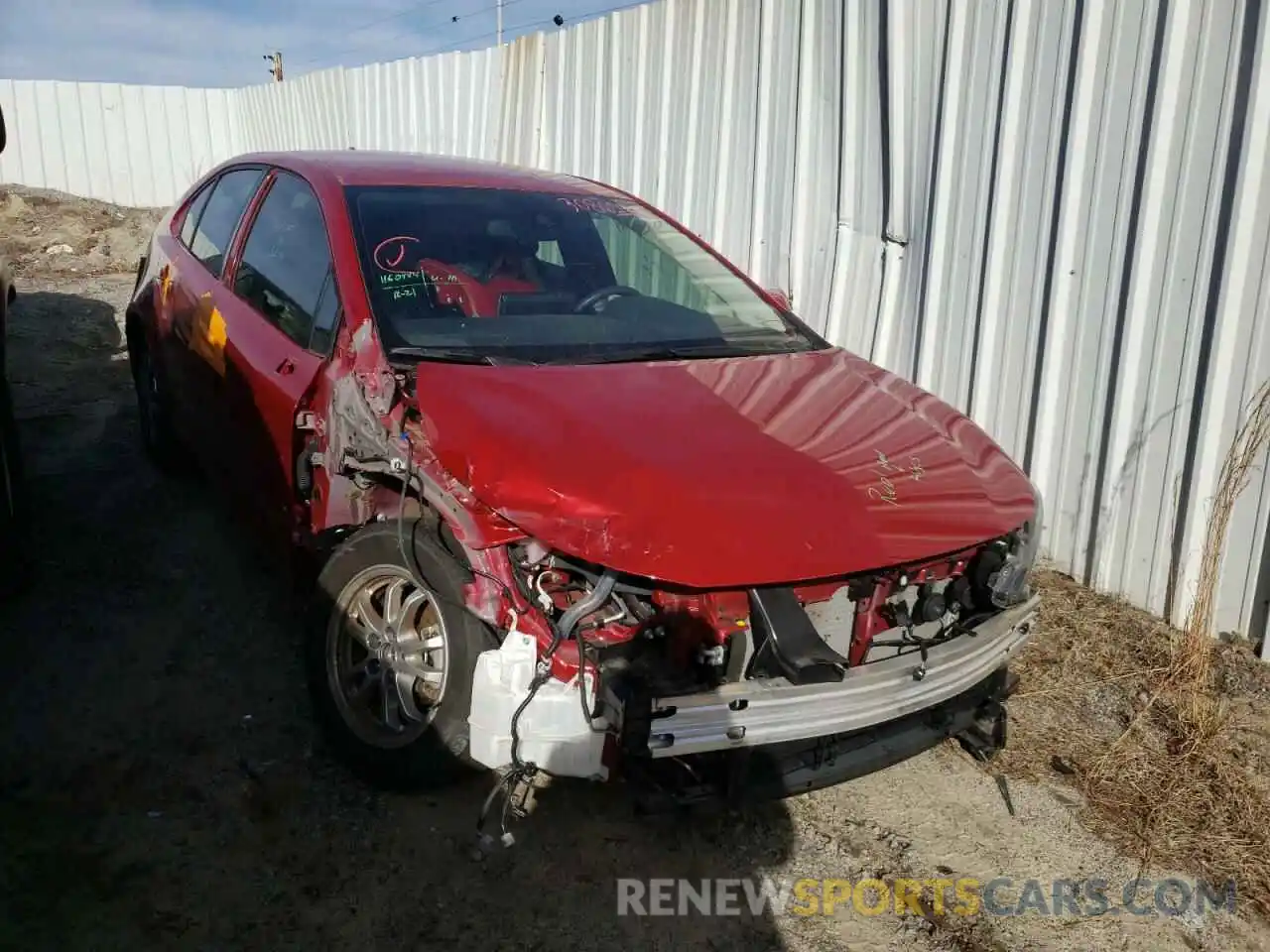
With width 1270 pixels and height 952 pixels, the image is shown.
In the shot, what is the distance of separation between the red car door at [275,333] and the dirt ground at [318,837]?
645 millimetres

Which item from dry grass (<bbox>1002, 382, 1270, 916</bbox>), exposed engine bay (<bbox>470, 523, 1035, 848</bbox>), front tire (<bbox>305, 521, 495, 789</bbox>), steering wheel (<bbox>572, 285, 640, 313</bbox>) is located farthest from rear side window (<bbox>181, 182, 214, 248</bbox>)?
dry grass (<bbox>1002, 382, 1270, 916</bbox>)

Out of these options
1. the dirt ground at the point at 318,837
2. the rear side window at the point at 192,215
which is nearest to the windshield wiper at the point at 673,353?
the dirt ground at the point at 318,837

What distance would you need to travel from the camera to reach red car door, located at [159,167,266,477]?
412 cm

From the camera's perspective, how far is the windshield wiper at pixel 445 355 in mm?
3061

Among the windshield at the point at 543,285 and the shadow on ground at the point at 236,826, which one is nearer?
the shadow on ground at the point at 236,826

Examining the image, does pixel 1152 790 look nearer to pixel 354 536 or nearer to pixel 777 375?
pixel 777 375

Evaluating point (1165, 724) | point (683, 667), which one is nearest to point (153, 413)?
point (683, 667)

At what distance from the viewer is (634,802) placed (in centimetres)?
248

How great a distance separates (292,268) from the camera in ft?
12.1

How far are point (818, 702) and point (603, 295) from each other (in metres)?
1.81

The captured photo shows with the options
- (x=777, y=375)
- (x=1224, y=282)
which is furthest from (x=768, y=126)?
(x=777, y=375)

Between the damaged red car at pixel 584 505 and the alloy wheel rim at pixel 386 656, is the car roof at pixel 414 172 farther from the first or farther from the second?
the alloy wheel rim at pixel 386 656

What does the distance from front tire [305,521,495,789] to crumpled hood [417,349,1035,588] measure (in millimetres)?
343

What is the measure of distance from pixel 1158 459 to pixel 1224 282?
2.48 ft
